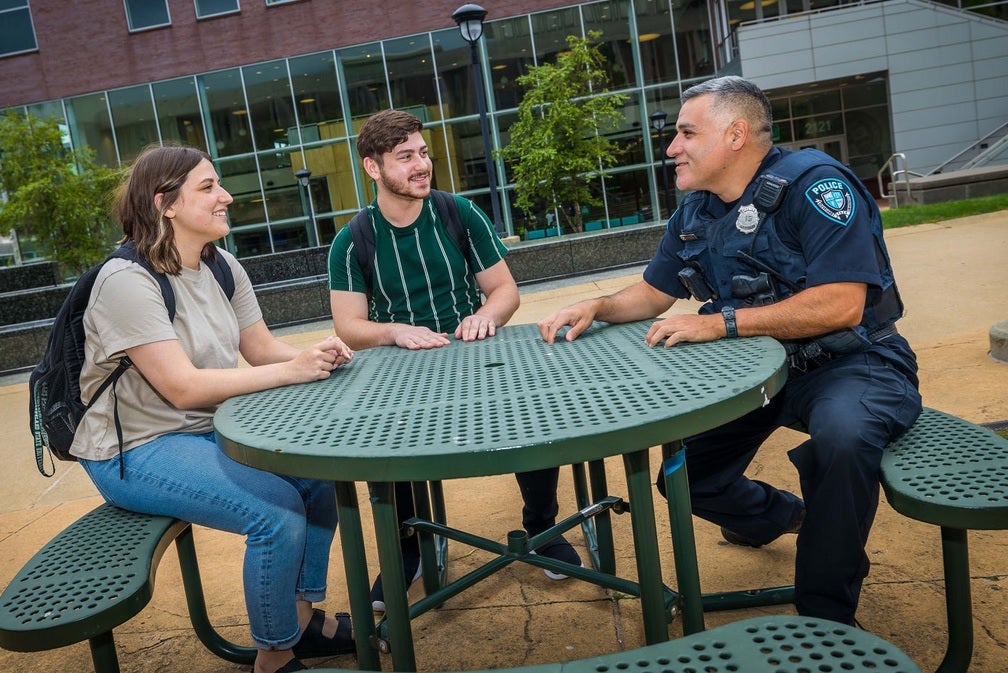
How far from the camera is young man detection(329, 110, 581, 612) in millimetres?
3238

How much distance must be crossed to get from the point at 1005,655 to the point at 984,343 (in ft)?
11.2

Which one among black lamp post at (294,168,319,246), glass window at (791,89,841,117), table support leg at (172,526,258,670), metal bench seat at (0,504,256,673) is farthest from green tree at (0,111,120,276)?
glass window at (791,89,841,117)

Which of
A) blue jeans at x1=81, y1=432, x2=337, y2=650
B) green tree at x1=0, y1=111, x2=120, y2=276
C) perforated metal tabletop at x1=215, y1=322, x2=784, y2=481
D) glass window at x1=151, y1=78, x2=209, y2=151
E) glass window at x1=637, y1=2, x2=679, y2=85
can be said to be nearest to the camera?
perforated metal tabletop at x1=215, y1=322, x2=784, y2=481

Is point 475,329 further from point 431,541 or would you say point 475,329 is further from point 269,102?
point 269,102

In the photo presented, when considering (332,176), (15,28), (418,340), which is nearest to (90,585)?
(418,340)

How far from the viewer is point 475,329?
295 centimetres

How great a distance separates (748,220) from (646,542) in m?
1.14

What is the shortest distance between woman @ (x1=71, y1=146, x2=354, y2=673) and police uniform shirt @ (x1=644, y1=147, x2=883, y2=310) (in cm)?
125

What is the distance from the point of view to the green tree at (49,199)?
1773 cm

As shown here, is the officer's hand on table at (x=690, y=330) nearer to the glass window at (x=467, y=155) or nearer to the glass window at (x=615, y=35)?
the glass window at (x=467, y=155)

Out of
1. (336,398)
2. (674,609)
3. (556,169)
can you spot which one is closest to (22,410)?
(336,398)

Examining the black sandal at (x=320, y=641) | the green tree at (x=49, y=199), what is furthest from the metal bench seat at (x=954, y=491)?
the green tree at (x=49, y=199)

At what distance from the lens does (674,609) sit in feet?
7.23

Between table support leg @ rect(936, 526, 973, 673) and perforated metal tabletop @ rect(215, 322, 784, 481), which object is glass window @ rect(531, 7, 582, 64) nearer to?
perforated metal tabletop @ rect(215, 322, 784, 481)
